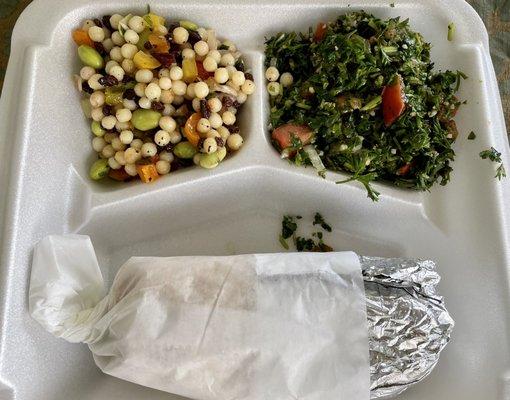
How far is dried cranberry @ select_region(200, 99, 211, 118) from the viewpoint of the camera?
1437mm

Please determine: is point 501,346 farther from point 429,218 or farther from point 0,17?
point 0,17

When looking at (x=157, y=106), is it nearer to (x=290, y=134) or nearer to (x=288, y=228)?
(x=290, y=134)

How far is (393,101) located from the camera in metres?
1.40

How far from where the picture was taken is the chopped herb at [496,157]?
1.42 meters

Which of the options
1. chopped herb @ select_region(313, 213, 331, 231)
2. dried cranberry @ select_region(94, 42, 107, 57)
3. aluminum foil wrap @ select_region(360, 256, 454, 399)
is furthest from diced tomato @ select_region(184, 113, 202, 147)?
aluminum foil wrap @ select_region(360, 256, 454, 399)

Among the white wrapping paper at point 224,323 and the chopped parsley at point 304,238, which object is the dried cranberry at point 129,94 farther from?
the chopped parsley at point 304,238

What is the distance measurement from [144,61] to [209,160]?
0.36 meters

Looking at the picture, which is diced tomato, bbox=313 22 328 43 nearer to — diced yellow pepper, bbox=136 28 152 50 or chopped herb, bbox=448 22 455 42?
chopped herb, bbox=448 22 455 42

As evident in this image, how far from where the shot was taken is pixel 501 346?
1303 millimetres

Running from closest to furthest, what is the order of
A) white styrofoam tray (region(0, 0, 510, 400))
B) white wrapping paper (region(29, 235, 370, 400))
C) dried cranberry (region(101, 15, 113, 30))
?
white wrapping paper (region(29, 235, 370, 400)), white styrofoam tray (region(0, 0, 510, 400)), dried cranberry (region(101, 15, 113, 30))

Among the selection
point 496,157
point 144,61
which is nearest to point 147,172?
point 144,61

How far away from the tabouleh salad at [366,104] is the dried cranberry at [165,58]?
0.30m

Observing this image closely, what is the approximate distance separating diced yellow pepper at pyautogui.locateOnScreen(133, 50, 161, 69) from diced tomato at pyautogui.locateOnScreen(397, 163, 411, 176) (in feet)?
2.63

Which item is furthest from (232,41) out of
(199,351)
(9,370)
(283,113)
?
(9,370)
